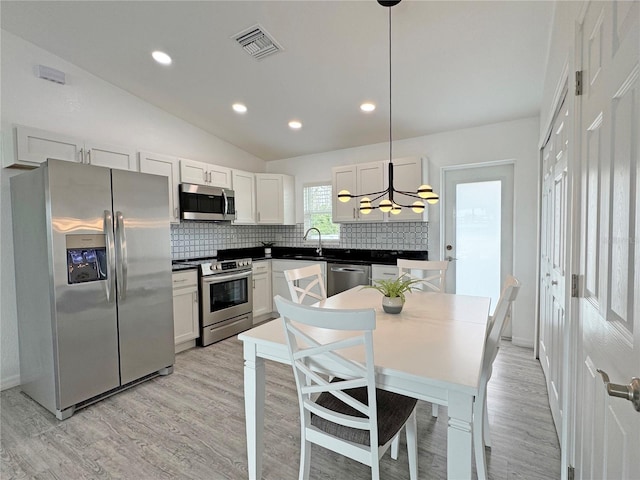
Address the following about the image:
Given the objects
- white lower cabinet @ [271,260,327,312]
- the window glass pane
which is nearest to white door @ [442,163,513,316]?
the window glass pane

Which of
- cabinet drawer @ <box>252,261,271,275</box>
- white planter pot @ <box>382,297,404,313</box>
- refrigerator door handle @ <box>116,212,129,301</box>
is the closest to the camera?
white planter pot @ <box>382,297,404,313</box>

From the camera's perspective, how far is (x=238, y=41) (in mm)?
2541

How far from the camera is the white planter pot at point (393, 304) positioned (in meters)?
1.94

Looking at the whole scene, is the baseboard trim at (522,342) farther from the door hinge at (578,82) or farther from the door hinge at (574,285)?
the door hinge at (578,82)

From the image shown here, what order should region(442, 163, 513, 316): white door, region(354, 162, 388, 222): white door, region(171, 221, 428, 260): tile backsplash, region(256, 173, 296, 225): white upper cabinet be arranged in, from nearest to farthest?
region(442, 163, 513, 316): white door, region(354, 162, 388, 222): white door, region(171, 221, 428, 260): tile backsplash, region(256, 173, 296, 225): white upper cabinet

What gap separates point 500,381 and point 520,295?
3.79 feet

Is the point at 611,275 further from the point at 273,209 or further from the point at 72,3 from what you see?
the point at 273,209

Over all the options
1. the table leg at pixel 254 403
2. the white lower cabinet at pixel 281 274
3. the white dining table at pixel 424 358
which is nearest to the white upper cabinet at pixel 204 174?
the white lower cabinet at pixel 281 274

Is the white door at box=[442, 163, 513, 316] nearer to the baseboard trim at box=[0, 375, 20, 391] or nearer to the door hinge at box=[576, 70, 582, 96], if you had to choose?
the door hinge at box=[576, 70, 582, 96]

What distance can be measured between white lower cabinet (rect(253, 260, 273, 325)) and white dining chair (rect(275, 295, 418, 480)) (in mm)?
2950

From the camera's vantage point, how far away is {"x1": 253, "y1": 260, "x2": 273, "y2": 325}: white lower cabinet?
14.4 ft

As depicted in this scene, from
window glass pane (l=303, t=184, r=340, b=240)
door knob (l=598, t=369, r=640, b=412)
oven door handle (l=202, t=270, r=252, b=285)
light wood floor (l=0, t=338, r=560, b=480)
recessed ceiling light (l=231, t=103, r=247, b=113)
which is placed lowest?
light wood floor (l=0, t=338, r=560, b=480)

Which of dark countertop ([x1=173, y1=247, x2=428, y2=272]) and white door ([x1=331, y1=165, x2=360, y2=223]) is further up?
white door ([x1=331, y1=165, x2=360, y2=223])

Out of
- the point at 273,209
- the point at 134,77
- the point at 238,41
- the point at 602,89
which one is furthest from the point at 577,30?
the point at 273,209
